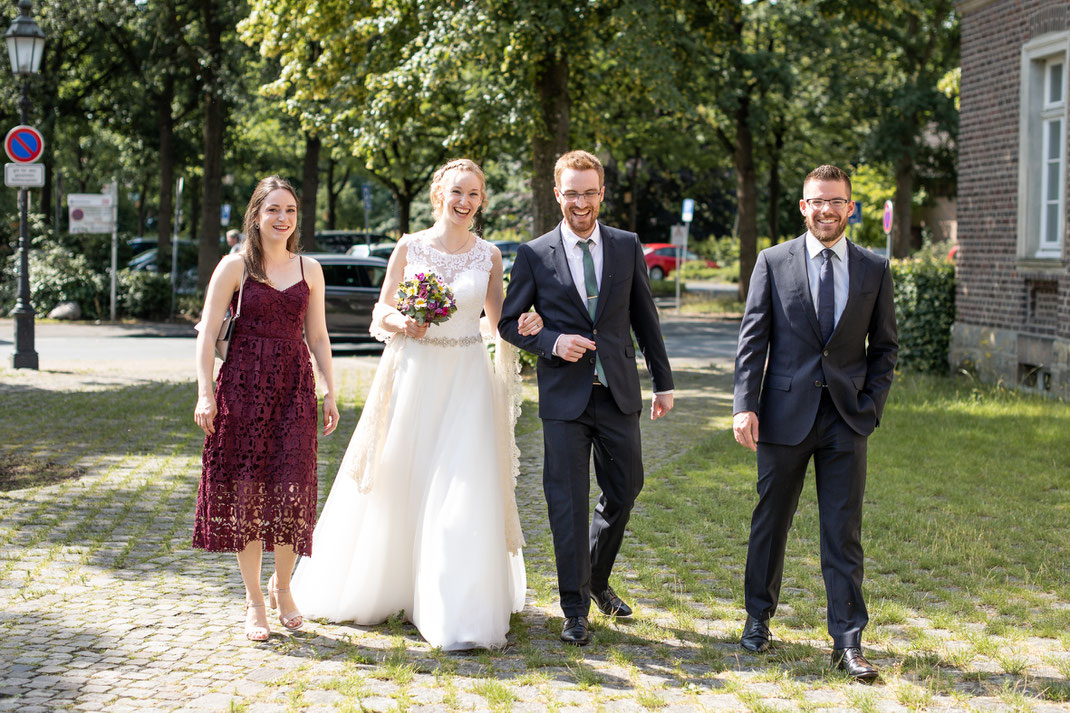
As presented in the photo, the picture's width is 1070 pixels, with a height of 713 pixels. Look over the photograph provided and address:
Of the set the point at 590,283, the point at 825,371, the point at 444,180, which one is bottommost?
the point at 825,371

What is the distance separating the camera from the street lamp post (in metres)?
16.5

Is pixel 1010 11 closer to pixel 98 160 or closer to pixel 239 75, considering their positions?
pixel 239 75

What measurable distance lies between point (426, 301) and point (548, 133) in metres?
12.2

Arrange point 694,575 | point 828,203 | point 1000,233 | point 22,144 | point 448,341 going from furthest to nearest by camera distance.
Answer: point 22,144 → point 1000,233 → point 694,575 → point 448,341 → point 828,203

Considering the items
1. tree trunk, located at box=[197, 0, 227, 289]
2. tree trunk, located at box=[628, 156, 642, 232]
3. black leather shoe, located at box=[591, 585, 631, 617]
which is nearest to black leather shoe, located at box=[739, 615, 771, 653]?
black leather shoe, located at box=[591, 585, 631, 617]

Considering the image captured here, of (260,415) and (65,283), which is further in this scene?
(65,283)

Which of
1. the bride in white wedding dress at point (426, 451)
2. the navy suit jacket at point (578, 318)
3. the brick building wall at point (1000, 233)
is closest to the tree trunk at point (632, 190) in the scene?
the brick building wall at point (1000, 233)

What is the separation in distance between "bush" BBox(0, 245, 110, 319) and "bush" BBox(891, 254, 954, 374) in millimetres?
17527

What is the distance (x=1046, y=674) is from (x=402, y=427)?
298 cm

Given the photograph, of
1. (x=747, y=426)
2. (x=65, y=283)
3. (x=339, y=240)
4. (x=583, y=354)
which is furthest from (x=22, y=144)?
(x=339, y=240)

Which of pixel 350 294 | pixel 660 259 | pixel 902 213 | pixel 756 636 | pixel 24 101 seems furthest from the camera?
pixel 660 259

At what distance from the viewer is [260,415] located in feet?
17.4

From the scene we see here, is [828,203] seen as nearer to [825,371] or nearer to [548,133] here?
[825,371]

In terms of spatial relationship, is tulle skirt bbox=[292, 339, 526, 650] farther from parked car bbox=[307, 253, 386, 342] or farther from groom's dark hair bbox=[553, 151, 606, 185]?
parked car bbox=[307, 253, 386, 342]
